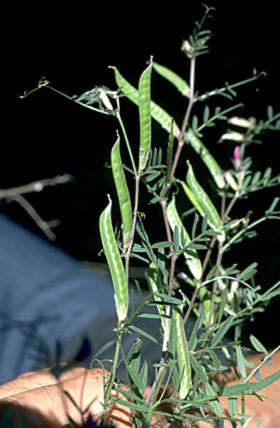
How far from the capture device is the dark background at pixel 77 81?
2.14 metres

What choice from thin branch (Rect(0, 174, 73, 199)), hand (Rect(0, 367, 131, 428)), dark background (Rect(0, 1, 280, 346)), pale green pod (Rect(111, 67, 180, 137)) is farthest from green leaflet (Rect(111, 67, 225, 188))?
dark background (Rect(0, 1, 280, 346))

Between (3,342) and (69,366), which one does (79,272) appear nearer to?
(3,342)

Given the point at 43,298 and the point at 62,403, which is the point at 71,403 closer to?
the point at 62,403

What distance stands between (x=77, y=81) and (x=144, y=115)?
83.1 inches

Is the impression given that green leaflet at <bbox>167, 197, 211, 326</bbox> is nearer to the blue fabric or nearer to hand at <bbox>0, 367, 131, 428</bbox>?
hand at <bbox>0, 367, 131, 428</bbox>

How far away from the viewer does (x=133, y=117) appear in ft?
7.23

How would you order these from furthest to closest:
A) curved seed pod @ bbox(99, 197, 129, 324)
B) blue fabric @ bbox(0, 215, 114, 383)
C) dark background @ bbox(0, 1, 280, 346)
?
dark background @ bbox(0, 1, 280, 346)
blue fabric @ bbox(0, 215, 114, 383)
curved seed pod @ bbox(99, 197, 129, 324)

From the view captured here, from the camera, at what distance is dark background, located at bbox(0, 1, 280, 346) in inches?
A: 84.4

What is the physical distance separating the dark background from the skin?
5.20 feet

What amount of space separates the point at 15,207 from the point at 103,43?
83cm

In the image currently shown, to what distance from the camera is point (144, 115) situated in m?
0.39

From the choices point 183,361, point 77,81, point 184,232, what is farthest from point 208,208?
point 77,81

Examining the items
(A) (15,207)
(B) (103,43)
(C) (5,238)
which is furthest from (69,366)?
(B) (103,43)

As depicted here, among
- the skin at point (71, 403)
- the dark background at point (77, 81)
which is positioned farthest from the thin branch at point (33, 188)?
the dark background at point (77, 81)
